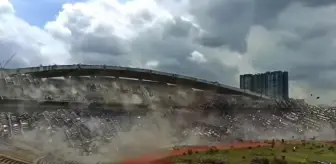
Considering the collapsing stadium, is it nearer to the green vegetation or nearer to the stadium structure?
the stadium structure

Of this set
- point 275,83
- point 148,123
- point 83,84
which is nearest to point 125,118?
point 148,123

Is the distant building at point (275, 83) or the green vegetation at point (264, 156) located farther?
the distant building at point (275, 83)

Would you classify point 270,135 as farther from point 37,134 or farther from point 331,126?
point 37,134

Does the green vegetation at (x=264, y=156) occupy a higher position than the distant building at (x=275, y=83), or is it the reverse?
the distant building at (x=275, y=83)

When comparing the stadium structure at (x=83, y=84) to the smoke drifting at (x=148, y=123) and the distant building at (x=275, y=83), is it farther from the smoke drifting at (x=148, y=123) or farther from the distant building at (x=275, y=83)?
the distant building at (x=275, y=83)

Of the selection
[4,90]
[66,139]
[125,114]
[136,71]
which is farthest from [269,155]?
[136,71]

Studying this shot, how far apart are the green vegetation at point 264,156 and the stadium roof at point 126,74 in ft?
204

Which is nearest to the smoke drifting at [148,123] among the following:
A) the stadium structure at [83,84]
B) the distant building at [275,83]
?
the stadium structure at [83,84]

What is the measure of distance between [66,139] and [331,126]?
303ft

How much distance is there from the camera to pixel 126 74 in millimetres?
141875

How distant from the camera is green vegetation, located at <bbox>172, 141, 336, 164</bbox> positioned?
69.0 meters

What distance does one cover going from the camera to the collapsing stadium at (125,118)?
278ft

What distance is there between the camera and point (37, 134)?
86.1 m

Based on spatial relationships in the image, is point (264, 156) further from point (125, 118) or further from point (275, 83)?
point (275, 83)
